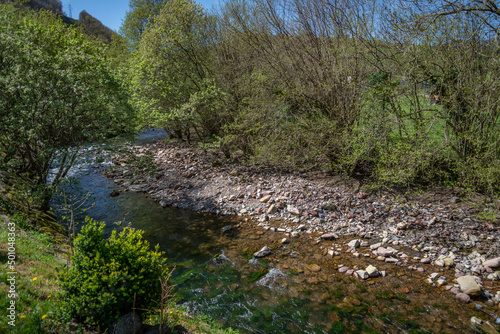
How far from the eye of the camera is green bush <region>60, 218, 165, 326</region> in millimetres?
3027

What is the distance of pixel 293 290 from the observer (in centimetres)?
520

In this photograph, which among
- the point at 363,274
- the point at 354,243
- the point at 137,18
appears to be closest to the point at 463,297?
the point at 363,274

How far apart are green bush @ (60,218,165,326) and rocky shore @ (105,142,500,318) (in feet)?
14.0

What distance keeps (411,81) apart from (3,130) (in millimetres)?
10497

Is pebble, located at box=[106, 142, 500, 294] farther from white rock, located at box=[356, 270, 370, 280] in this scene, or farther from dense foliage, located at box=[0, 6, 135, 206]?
dense foliage, located at box=[0, 6, 135, 206]

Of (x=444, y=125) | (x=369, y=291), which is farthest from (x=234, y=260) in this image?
(x=444, y=125)

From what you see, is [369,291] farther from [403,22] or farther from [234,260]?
[403,22]

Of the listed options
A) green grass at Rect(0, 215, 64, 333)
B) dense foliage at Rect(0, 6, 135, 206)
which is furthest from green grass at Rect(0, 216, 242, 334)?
dense foliage at Rect(0, 6, 135, 206)

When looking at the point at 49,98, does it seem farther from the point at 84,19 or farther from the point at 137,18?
the point at 84,19

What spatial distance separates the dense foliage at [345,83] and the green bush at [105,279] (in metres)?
6.50

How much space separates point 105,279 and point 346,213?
6.50 m

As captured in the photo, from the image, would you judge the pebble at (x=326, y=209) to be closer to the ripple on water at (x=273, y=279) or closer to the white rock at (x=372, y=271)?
the white rock at (x=372, y=271)

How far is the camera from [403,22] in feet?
23.8

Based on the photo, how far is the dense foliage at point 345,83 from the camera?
6.81 meters
